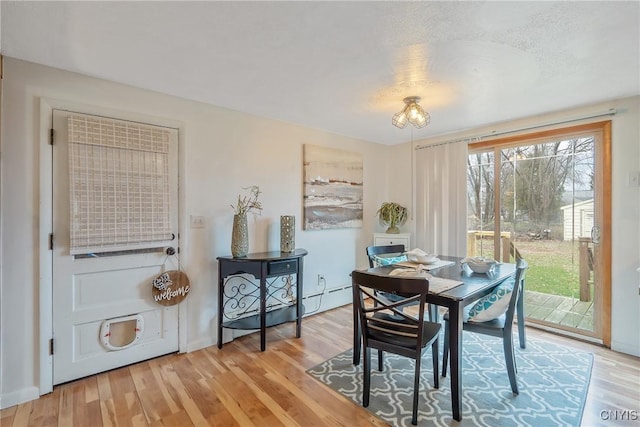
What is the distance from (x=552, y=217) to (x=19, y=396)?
4.62 metres

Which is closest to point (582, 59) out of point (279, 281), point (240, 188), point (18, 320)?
point (240, 188)

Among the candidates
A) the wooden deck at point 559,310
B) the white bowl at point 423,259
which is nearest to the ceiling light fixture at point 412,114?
the white bowl at point 423,259

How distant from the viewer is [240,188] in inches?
113

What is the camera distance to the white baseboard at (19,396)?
5.95ft

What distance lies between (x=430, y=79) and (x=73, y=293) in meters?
3.02

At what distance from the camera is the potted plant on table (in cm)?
397

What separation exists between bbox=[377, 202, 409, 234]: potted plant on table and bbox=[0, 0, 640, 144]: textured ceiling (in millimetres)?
1619

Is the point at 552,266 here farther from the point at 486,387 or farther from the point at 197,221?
the point at 197,221

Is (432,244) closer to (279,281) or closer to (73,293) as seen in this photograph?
(279,281)

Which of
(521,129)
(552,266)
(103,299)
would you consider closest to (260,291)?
(103,299)

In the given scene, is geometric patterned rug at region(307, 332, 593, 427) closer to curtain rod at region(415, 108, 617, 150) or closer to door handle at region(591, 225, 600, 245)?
door handle at region(591, 225, 600, 245)

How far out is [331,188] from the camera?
12.0 ft

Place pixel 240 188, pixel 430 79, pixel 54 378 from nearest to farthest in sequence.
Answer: pixel 54 378 < pixel 430 79 < pixel 240 188

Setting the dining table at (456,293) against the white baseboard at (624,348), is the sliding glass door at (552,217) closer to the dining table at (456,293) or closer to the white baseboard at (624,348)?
the white baseboard at (624,348)
